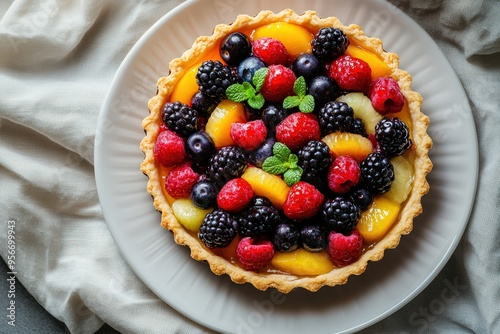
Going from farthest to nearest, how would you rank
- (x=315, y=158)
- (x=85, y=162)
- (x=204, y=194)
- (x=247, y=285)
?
(x=85, y=162) → (x=247, y=285) → (x=204, y=194) → (x=315, y=158)

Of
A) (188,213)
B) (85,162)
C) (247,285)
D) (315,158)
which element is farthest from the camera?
(85,162)

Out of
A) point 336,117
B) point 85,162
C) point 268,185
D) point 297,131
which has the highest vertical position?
point 336,117

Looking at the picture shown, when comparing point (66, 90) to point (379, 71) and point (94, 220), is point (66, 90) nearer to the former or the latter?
point (94, 220)

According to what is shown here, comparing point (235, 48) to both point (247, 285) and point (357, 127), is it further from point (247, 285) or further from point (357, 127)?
point (247, 285)

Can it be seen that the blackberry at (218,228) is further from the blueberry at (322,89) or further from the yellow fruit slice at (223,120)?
the blueberry at (322,89)

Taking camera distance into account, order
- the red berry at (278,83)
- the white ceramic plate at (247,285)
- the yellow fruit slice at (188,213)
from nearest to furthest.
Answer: the red berry at (278,83), the yellow fruit slice at (188,213), the white ceramic plate at (247,285)

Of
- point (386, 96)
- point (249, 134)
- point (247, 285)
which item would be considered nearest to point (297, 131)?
point (249, 134)

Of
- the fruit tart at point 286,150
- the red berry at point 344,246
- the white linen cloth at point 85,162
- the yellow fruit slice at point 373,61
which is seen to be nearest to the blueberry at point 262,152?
the fruit tart at point 286,150

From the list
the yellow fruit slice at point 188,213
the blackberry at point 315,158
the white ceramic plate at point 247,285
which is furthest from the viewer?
the white ceramic plate at point 247,285
